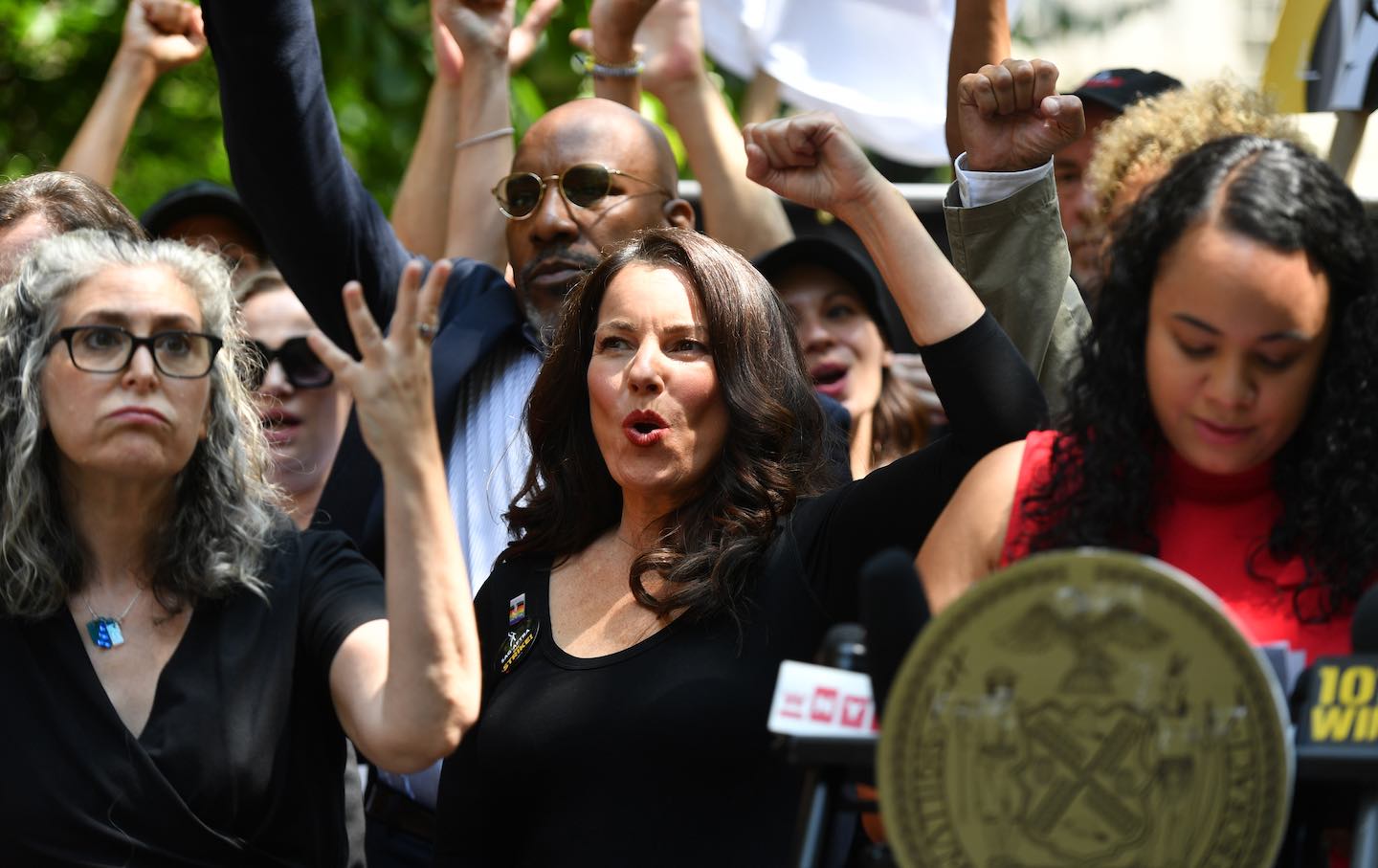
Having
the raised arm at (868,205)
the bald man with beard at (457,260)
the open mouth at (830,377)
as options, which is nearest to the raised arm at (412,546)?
the raised arm at (868,205)

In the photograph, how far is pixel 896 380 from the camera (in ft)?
14.6

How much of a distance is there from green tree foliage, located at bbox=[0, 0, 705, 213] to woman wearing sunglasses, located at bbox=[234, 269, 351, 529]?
1.54 metres

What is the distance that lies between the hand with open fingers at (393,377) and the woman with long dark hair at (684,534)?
59cm

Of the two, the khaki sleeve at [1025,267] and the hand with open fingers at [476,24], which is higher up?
the hand with open fingers at [476,24]

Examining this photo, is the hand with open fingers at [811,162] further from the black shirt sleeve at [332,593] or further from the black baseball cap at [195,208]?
the black baseball cap at [195,208]

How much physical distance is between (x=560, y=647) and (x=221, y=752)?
529 millimetres

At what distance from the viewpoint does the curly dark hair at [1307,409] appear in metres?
1.96

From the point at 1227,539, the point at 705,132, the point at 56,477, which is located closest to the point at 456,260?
the point at 705,132

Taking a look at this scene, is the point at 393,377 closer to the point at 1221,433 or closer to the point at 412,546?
the point at 412,546

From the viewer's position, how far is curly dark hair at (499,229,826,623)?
2.67m

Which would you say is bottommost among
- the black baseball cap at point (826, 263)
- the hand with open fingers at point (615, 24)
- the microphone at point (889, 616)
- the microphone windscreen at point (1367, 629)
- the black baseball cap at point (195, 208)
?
the microphone windscreen at point (1367, 629)

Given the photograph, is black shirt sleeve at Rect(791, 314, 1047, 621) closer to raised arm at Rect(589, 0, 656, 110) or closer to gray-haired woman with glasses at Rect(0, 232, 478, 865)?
gray-haired woman with glasses at Rect(0, 232, 478, 865)

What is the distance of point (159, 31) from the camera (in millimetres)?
4355

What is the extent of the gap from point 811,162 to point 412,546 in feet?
2.96
